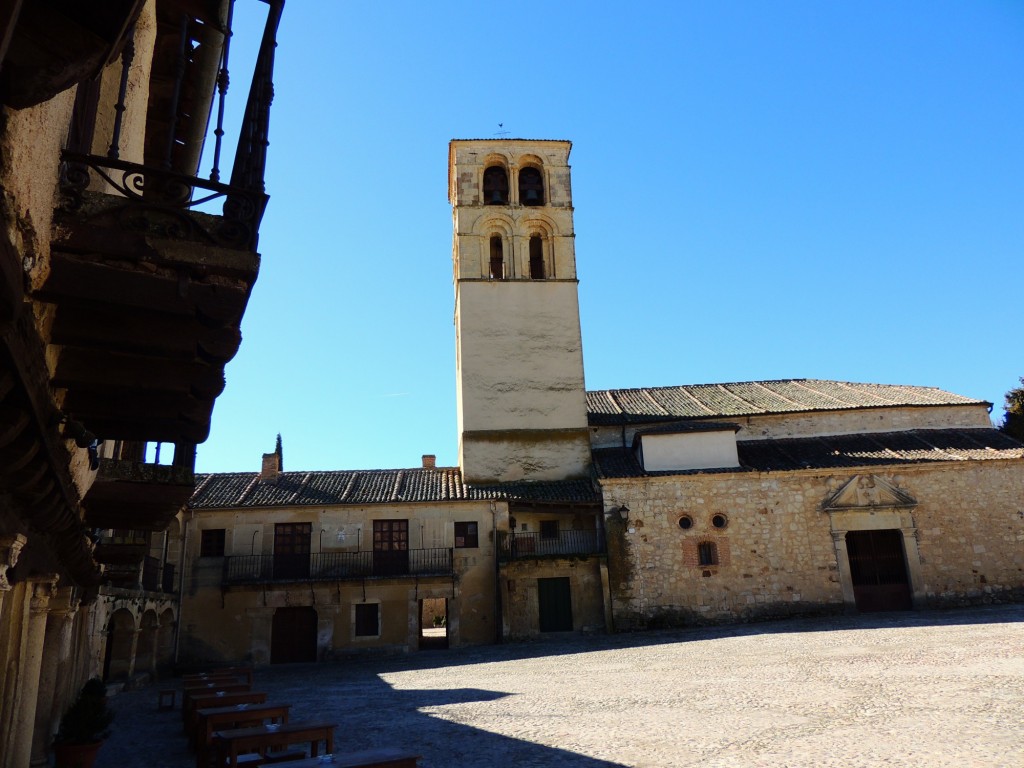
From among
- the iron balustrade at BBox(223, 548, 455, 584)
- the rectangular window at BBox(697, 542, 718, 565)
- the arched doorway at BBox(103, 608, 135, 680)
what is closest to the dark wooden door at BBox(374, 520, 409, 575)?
the iron balustrade at BBox(223, 548, 455, 584)

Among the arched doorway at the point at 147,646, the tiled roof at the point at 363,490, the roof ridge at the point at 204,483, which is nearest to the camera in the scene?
the arched doorway at the point at 147,646

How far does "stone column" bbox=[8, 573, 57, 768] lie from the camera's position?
581 cm

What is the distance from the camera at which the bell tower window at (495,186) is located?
27.7 metres

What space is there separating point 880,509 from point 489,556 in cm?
1152

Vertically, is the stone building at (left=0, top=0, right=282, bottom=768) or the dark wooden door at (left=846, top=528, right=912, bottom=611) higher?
the stone building at (left=0, top=0, right=282, bottom=768)

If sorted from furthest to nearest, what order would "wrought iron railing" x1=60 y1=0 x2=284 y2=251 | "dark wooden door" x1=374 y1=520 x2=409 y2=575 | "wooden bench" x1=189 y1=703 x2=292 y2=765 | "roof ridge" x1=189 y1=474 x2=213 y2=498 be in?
"roof ridge" x1=189 y1=474 x2=213 y2=498 < "dark wooden door" x1=374 y1=520 x2=409 y2=575 < "wooden bench" x1=189 y1=703 x2=292 y2=765 < "wrought iron railing" x1=60 y1=0 x2=284 y2=251

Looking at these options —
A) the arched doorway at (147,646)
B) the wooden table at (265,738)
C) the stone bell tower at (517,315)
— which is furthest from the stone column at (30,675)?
the stone bell tower at (517,315)

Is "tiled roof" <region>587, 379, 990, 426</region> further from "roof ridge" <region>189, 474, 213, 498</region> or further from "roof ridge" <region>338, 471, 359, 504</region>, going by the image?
"roof ridge" <region>189, 474, 213, 498</region>

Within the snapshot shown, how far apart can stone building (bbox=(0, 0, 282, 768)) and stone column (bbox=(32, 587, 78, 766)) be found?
1584 millimetres

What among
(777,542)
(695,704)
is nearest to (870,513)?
(777,542)

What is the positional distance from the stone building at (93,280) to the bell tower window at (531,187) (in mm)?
22629

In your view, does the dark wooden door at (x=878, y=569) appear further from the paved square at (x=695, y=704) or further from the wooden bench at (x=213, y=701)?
the wooden bench at (x=213, y=701)

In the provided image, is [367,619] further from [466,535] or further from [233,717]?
[233,717]

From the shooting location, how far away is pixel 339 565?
21.7 metres
